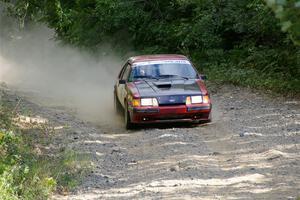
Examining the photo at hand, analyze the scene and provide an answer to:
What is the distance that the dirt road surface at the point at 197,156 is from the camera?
7.15 m

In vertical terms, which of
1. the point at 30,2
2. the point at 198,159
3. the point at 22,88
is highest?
the point at 30,2

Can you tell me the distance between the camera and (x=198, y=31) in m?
21.6

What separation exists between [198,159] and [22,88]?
55.1ft

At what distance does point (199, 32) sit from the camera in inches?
851

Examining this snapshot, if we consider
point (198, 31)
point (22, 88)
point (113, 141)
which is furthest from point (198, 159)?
point (22, 88)

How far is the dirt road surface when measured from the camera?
23.5 ft

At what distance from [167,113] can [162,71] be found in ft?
4.81

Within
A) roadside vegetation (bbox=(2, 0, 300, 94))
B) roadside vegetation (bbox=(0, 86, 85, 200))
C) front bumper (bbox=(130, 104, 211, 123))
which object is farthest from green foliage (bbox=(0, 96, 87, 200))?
roadside vegetation (bbox=(2, 0, 300, 94))

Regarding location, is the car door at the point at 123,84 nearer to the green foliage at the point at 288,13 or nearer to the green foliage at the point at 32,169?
the green foliage at the point at 32,169

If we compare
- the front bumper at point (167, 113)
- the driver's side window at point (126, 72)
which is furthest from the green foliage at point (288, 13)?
the driver's side window at point (126, 72)

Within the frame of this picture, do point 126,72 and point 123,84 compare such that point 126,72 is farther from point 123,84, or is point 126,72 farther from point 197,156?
point 197,156

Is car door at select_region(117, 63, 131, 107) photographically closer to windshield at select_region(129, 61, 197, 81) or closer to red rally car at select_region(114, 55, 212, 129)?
red rally car at select_region(114, 55, 212, 129)

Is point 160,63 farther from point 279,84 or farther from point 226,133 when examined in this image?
point 279,84

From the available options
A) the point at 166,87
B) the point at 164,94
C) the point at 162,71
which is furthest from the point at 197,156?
the point at 162,71
